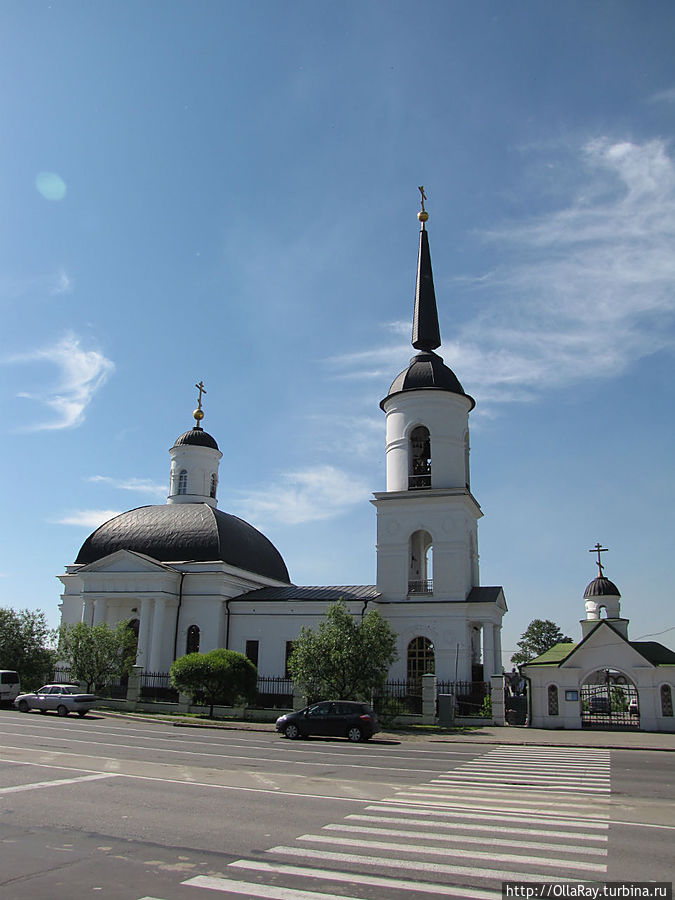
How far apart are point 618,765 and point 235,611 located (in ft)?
76.6

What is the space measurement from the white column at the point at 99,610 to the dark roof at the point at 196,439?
42.4ft

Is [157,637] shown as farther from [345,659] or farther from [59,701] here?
[345,659]

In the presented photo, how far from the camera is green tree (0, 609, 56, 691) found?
37094mm

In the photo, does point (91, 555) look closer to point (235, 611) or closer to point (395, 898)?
point (235, 611)

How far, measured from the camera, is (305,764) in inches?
616

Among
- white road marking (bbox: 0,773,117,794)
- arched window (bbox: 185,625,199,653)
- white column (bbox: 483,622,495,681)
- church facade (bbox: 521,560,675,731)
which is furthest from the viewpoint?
arched window (bbox: 185,625,199,653)

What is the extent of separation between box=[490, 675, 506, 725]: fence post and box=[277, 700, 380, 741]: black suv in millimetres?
7695

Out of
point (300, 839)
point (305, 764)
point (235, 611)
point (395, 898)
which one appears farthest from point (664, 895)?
point (235, 611)

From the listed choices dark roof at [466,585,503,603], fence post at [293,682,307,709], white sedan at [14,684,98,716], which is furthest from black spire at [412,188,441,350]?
white sedan at [14,684,98,716]

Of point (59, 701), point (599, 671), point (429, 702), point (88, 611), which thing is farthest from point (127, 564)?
point (599, 671)

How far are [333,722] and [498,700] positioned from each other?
900 centimetres

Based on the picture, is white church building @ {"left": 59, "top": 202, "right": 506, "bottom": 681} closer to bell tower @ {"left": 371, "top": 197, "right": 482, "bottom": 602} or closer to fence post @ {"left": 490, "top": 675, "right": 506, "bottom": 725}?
bell tower @ {"left": 371, "top": 197, "right": 482, "bottom": 602}

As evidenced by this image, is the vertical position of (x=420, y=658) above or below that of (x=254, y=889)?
above

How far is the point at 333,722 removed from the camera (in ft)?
72.0
